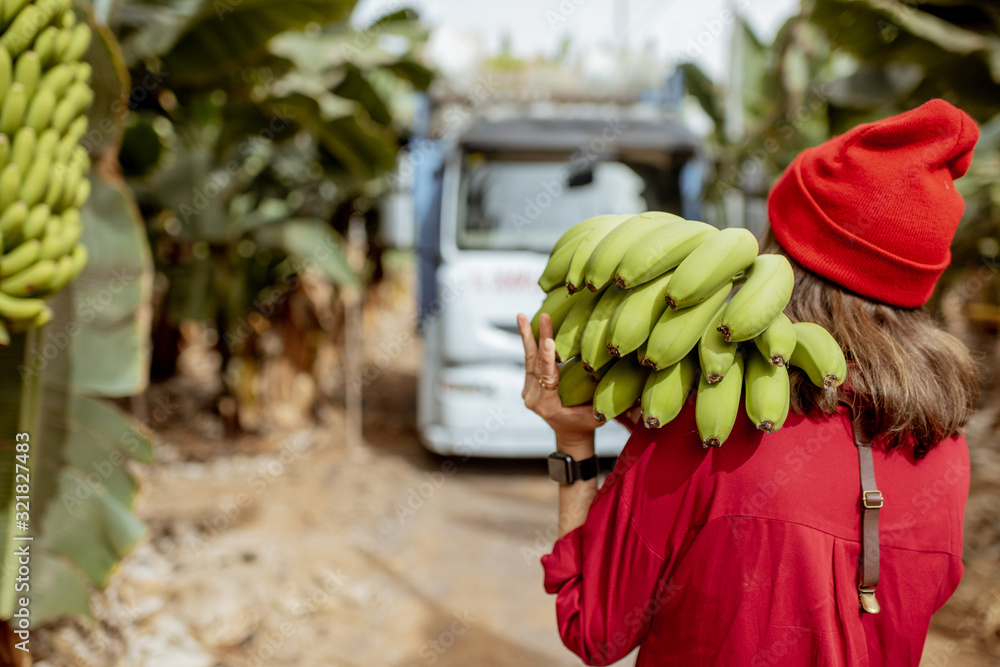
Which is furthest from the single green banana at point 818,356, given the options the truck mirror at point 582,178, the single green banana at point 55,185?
the truck mirror at point 582,178

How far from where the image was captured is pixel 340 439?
6.11 metres

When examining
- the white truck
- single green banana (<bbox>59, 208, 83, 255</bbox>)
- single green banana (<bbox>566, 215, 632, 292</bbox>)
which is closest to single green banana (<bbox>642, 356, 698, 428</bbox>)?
single green banana (<bbox>566, 215, 632, 292</bbox>)

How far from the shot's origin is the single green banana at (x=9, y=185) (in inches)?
68.3

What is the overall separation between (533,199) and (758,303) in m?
3.96

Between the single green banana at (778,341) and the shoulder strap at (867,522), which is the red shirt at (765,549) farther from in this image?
the single green banana at (778,341)

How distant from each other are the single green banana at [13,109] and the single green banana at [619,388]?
171cm

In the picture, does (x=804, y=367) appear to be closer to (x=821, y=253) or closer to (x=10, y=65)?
(x=821, y=253)

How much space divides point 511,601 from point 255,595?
1.29 metres

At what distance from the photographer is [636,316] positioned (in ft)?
3.80

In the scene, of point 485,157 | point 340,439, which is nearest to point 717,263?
point 485,157

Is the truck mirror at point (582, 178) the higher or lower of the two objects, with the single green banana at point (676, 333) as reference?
higher

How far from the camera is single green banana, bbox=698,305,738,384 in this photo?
1105 mm

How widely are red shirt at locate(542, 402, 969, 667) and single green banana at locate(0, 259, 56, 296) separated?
1602mm

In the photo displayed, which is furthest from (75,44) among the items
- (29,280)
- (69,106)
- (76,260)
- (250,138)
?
(250,138)
